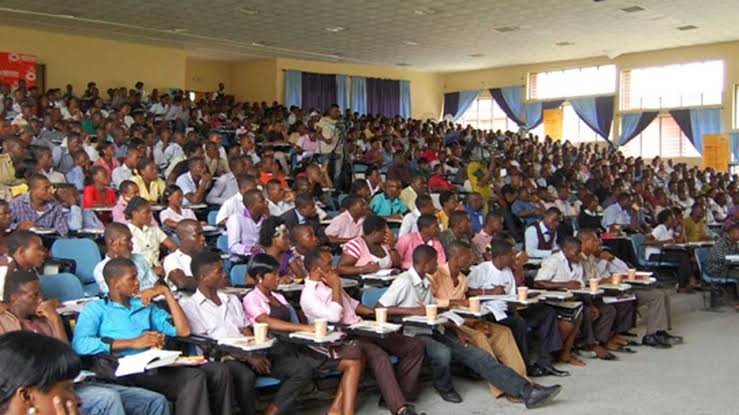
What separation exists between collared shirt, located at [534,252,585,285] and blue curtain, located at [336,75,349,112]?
14.8 metres

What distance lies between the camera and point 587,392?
5.76 meters

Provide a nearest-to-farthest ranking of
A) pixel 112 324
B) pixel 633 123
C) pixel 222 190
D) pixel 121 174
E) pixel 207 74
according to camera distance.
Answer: pixel 112 324, pixel 121 174, pixel 222 190, pixel 633 123, pixel 207 74

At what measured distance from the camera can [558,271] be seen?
22.7ft

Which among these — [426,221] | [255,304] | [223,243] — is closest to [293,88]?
[223,243]

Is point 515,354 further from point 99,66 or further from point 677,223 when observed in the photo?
point 99,66

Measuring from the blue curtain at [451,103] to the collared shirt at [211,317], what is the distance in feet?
64.1

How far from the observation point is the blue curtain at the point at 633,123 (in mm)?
19438

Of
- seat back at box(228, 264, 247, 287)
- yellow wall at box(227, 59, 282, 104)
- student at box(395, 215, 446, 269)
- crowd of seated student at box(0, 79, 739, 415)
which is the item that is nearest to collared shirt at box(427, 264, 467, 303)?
crowd of seated student at box(0, 79, 739, 415)

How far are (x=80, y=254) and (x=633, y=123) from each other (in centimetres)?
1637

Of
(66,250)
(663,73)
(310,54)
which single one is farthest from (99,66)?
(663,73)

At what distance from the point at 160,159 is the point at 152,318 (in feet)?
21.8

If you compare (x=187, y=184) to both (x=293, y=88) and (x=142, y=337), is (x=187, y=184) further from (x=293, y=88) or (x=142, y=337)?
(x=293, y=88)

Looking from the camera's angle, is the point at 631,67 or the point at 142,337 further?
the point at 631,67

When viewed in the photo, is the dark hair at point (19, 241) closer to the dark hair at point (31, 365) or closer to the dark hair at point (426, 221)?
the dark hair at point (31, 365)
